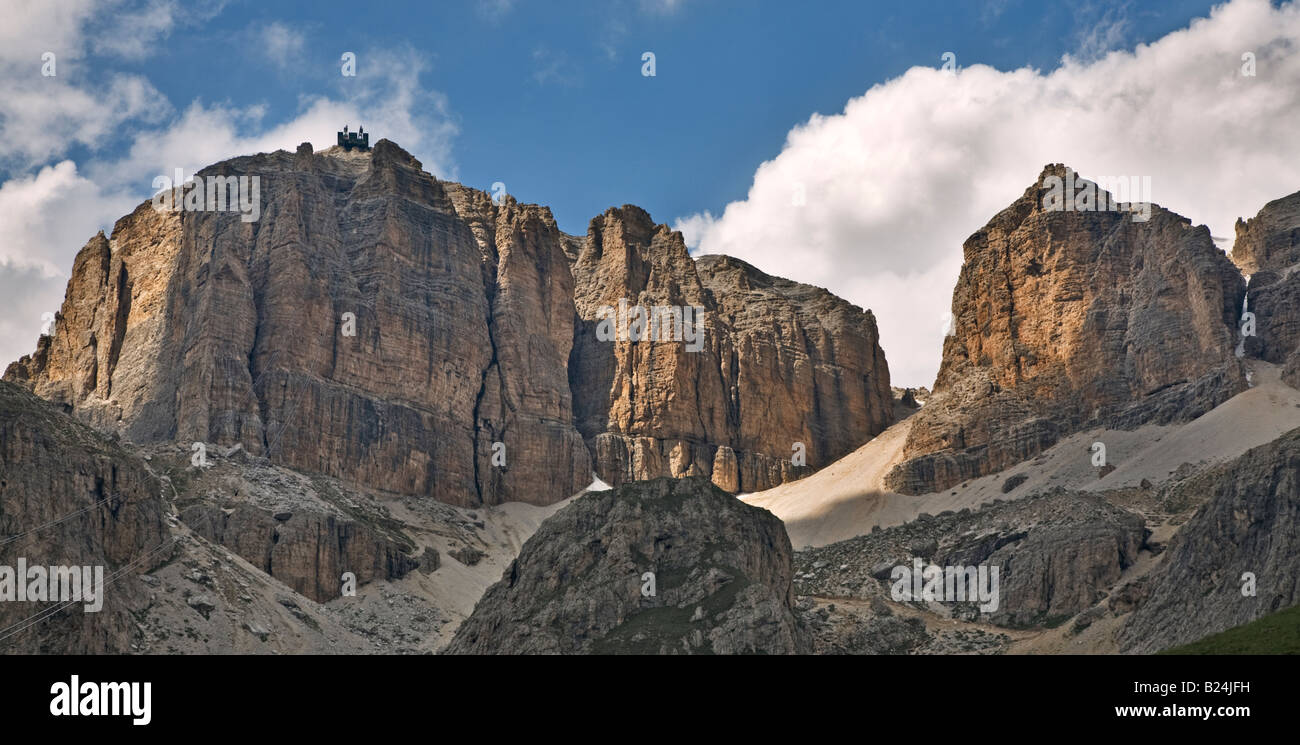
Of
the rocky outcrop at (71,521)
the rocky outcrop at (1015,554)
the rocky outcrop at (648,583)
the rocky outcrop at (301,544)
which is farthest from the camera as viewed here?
the rocky outcrop at (301,544)

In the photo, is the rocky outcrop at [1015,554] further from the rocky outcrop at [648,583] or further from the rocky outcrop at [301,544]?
the rocky outcrop at [301,544]

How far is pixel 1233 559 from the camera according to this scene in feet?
→ 366

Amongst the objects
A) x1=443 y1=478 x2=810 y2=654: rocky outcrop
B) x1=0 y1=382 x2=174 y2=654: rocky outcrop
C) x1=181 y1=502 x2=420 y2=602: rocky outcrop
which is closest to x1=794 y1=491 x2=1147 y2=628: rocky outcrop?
x1=443 y1=478 x2=810 y2=654: rocky outcrop

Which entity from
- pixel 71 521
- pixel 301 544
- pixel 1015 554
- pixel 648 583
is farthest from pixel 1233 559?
pixel 301 544

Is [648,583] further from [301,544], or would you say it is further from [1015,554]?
[301,544]

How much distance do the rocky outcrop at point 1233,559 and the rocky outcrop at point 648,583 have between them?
28.1m

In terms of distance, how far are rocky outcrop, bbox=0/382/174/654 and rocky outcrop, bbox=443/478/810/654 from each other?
28029 mm

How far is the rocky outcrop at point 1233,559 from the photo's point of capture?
104 meters

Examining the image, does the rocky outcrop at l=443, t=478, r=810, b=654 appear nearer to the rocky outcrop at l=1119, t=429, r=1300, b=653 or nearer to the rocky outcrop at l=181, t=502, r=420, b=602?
the rocky outcrop at l=1119, t=429, r=1300, b=653

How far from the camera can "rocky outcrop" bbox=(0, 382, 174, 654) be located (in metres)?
109

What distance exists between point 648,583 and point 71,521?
47.5 meters

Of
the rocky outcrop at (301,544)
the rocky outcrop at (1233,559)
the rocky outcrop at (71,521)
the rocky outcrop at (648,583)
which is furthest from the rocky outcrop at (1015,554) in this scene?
the rocky outcrop at (71,521)

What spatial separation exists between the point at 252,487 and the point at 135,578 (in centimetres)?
4626
